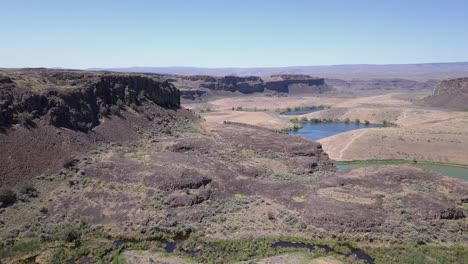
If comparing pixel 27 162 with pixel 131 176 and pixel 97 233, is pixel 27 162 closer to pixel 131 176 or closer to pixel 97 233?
pixel 131 176

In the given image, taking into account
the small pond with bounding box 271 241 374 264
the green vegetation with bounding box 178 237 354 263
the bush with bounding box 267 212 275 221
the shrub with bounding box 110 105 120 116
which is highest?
the shrub with bounding box 110 105 120 116

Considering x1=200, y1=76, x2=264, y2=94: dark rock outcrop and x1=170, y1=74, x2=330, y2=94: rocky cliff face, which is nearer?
x1=170, y1=74, x2=330, y2=94: rocky cliff face

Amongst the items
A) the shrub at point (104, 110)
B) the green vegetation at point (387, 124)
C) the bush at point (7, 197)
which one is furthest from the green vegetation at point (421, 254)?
the green vegetation at point (387, 124)

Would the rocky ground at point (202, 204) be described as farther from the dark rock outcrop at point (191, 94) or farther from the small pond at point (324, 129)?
the dark rock outcrop at point (191, 94)

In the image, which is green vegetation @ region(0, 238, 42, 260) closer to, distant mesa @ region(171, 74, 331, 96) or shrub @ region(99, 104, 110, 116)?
shrub @ region(99, 104, 110, 116)

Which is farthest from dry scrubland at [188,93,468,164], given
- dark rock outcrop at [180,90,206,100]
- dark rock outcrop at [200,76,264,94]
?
dark rock outcrop at [200,76,264,94]

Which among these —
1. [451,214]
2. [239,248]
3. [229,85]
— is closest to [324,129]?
[451,214]

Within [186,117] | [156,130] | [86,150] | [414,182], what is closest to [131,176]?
[86,150]
